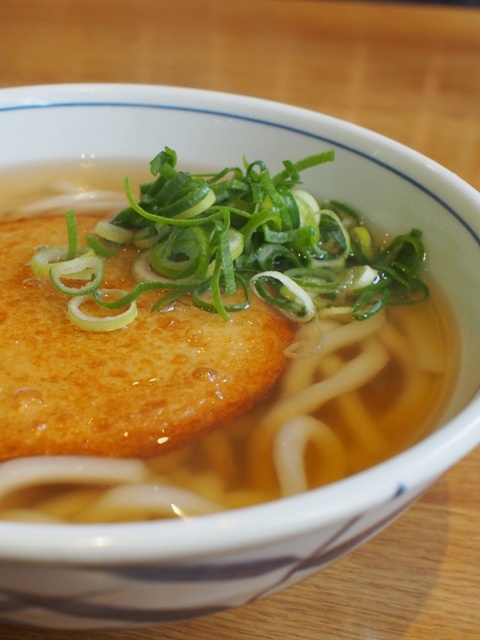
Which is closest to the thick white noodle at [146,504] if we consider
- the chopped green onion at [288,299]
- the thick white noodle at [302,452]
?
the thick white noodle at [302,452]

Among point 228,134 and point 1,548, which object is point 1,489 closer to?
point 1,548

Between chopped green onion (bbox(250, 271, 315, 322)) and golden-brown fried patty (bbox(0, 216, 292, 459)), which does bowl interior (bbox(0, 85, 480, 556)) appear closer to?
chopped green onion (bbox(250, 271, 315, 322))

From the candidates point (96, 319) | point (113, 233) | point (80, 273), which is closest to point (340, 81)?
point (113, 233)

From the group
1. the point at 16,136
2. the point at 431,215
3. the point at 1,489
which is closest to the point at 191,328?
the point at 1,489

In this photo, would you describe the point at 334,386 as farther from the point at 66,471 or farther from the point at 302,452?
the point at 66,471

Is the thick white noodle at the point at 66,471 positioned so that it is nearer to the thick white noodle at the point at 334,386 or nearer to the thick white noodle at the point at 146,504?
the thick white noodle at the point at 146,504

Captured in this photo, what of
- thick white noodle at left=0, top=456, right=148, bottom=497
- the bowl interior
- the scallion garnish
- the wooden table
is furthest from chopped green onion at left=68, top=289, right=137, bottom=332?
the bowl interior
